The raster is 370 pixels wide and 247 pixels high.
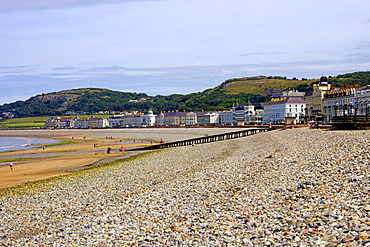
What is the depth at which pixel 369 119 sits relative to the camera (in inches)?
1374

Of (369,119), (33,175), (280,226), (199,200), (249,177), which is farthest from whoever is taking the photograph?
(369,119)

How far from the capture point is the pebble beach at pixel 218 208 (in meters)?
8.95

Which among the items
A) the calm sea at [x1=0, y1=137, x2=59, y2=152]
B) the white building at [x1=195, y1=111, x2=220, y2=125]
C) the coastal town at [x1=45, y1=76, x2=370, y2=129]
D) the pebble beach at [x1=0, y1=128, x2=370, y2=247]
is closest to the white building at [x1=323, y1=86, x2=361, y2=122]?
the coastal town at [x1=45, y1=76, x2=370, y2=129]

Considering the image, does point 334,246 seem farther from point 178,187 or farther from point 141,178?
point 141,178

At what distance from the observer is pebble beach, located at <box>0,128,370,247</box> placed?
8945 mm

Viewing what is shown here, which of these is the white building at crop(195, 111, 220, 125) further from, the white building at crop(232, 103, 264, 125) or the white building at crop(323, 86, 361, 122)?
the white building at crop(323, 86, 361, 122)

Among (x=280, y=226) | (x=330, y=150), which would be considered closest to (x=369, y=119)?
(x=330, y=150)

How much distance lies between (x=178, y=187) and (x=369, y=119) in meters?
24.4

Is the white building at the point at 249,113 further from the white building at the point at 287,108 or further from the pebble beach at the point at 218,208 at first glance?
the pebble beach at the point at 218,208

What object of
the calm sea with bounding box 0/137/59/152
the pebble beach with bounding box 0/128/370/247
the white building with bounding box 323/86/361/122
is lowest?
the calm sea with bounding box 0/137/59/152

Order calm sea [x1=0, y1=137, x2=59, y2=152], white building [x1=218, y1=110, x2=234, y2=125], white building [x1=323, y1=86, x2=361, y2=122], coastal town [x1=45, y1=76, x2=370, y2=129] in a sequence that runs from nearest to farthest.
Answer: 1. calm sea [x1=0, y1=137, x2=59, y2=152]
2. coastal town [x1=45, y1=76, x2=370, y2=129]
3. white building [x1=323, y1=86, x2=361, y2=122]
4. white building [x1=218, y1=110, x2=234, y2=125]

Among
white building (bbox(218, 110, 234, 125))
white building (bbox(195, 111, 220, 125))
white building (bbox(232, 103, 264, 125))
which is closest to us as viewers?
white building (bbox(232, 103, 264, 125))

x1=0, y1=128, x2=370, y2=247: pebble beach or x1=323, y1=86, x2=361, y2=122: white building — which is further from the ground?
x1=323, y1=86, x2=361, y2=122: white building

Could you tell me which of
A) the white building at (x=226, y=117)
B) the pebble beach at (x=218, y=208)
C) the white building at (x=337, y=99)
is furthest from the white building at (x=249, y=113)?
the pebble beach at (x=218, y=208)
